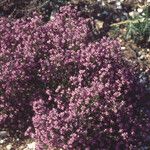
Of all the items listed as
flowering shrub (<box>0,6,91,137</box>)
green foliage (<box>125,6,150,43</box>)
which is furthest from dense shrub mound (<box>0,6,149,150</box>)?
green foliage (<box>125,6,150,43</box>)

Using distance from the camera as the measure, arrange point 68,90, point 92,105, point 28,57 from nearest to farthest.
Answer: point 92,105 < point 68,90 < point 28,57

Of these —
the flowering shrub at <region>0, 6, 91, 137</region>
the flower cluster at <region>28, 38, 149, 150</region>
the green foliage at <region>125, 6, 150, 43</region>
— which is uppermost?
the green foliage at <region>125, 6, 150, 43</region>

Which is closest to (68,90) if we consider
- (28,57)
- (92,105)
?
(92,105)

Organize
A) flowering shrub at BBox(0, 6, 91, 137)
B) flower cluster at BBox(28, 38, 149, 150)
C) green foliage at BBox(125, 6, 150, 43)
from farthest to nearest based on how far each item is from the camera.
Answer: green foliage at BBox(125, 6, 150, 43) → flowering shrub at BBox(0, 6, 91, 137) → flower cluster at BBox(28, 38, 149, 150)

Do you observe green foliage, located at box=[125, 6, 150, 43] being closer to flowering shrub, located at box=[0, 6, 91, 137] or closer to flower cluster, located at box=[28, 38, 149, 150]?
flowering shrub, located at box=[0, 6, 91, 137]

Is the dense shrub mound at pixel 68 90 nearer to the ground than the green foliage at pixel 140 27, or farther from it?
nearer to the ground

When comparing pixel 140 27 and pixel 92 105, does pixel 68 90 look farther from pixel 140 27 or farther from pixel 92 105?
pixel 140 27

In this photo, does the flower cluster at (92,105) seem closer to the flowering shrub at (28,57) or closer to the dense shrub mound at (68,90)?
the dense shrub mound at (68,90)

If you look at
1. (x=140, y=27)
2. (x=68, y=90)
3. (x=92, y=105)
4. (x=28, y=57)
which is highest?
(x=140, y=27)

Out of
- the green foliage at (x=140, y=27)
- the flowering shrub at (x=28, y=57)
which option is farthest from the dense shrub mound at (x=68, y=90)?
the green foliage at (x=140, y=27)
